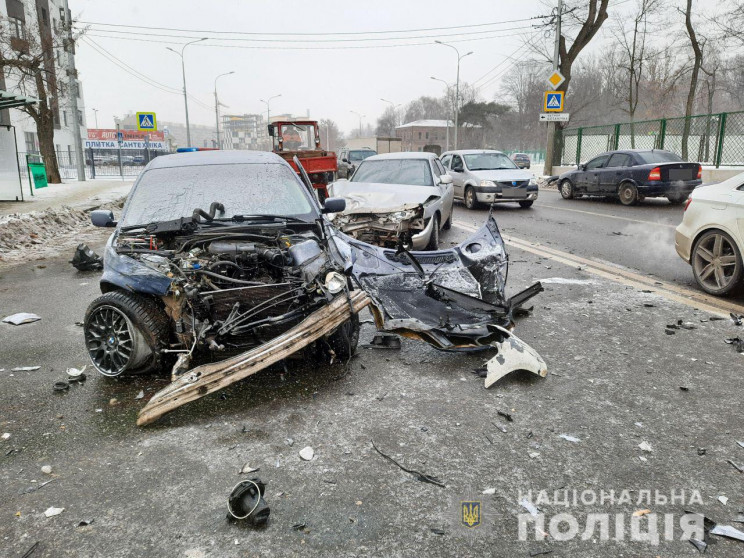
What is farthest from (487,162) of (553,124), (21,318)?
(21,318)

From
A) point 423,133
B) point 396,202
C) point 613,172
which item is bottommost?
point 396,202

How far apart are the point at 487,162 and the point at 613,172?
379 cm

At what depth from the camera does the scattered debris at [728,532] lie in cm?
228

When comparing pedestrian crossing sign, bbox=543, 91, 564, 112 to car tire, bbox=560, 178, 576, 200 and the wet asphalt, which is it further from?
the wet asphalt

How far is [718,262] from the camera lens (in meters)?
5.88

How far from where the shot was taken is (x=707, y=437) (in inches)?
121

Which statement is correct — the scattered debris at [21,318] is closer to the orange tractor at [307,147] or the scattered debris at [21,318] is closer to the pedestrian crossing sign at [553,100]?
the orange tractor at [307,147]

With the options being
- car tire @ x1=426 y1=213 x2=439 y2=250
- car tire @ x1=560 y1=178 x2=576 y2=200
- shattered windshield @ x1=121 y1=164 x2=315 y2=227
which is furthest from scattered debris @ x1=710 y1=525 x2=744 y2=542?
car tire @ x1=560 y1=178 x2=576 y2=200

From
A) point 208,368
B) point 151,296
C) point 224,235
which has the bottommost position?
point 208,368

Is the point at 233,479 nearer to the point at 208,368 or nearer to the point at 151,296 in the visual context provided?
the point at 208,368

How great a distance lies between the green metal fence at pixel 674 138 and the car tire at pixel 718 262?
1462 centimetres

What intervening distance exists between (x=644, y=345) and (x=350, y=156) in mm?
24386

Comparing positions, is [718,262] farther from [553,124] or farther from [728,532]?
[553,124]

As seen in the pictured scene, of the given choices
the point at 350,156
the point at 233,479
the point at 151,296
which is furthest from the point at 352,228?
the point at 350,156
